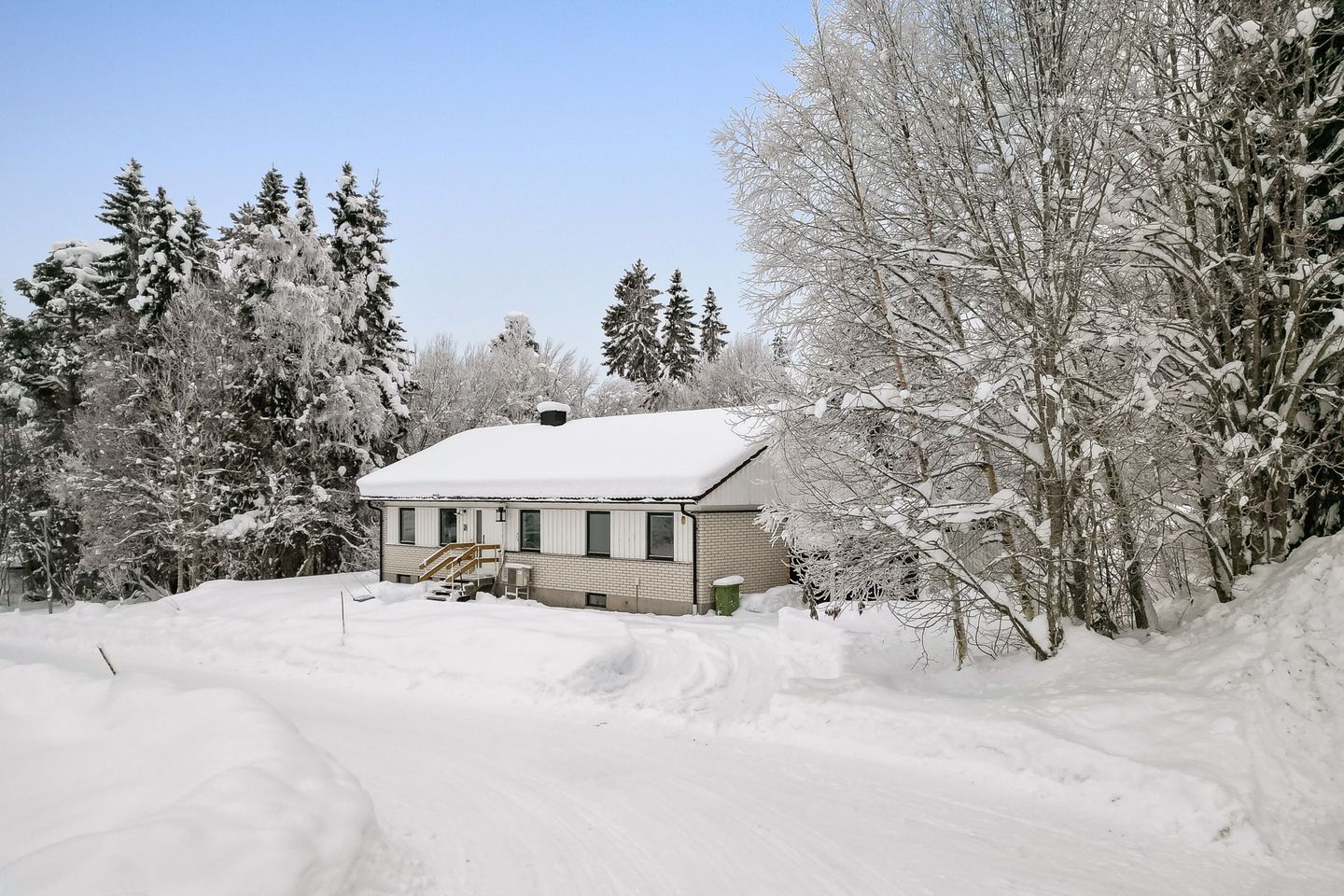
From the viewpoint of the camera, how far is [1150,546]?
8102 mm

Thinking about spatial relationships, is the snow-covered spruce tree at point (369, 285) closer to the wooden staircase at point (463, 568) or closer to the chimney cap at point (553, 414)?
the chimney cap at point (553, 414)

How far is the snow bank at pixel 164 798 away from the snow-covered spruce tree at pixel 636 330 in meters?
44.0

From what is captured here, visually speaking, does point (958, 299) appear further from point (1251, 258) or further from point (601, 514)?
point (601, 514)

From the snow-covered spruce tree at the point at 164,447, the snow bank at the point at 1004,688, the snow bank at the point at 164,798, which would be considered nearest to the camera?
the snow bank at the point at 164,798

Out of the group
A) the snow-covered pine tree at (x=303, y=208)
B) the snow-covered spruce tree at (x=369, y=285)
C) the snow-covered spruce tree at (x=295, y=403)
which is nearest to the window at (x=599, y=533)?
the snow-covered spruce tree at (x=295, y=403)

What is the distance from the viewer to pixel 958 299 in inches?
366

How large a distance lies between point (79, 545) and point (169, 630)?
17.3m

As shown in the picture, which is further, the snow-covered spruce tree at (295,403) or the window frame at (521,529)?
the snow-covered spruce tree at (295,403)

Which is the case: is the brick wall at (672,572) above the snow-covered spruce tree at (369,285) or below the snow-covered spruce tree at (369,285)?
below

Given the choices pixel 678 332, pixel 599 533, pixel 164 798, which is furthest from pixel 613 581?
pixel 678 332

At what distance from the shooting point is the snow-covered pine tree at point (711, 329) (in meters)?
56.2

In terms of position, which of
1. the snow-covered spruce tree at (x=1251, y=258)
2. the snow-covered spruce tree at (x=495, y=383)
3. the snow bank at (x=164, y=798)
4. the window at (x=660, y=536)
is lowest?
the snow bank at (x=164, y=798)

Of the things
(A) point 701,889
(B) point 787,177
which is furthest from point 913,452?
(A) point 701,889

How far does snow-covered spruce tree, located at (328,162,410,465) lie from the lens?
30.4m
